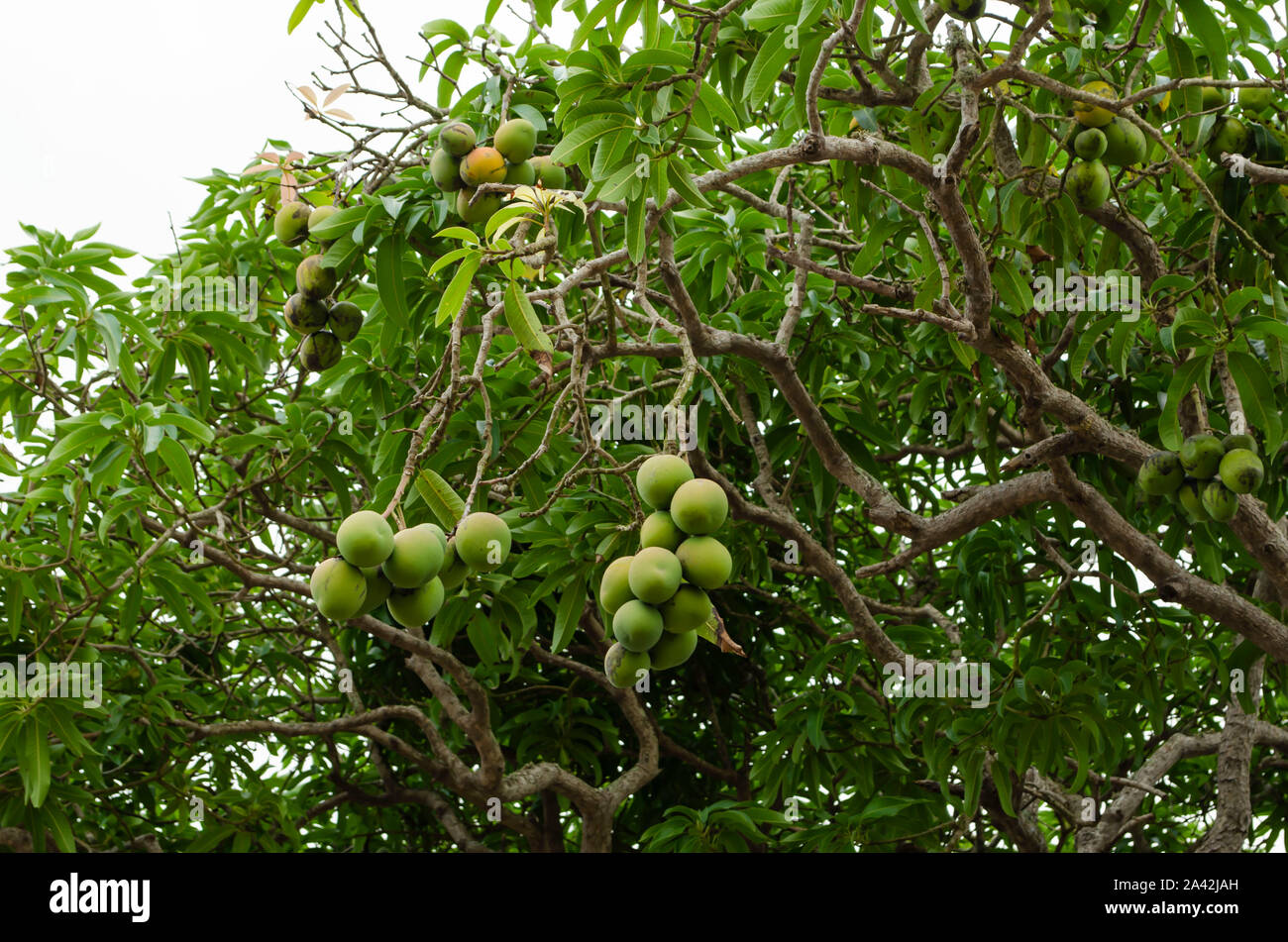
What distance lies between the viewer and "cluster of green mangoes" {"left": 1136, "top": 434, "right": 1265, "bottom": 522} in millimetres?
2824

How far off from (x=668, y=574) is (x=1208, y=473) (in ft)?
6.55

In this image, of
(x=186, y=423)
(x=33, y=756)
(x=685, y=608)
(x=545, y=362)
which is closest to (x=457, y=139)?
(x=545, y=362)

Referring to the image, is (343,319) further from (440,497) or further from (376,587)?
(376,587)

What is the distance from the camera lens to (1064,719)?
356 cm

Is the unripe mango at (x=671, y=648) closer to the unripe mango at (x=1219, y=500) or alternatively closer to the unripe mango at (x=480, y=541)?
the unripe mango at (x=480, y=541)

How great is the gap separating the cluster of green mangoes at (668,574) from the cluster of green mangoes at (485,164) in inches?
31.4

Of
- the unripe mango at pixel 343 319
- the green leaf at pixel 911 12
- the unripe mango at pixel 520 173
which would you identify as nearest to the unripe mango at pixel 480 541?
the unripe mango at pixel 520 173

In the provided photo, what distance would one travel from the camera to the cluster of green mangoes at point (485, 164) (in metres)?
2.23

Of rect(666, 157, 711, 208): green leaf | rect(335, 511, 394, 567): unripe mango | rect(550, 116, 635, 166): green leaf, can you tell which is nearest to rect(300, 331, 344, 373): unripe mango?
rect(550, 116, 635, 166): green leaf

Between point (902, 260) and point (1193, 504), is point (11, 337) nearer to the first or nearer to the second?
point (902, 260)

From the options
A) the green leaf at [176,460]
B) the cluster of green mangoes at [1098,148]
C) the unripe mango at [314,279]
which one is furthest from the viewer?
the green leaf at [176,460]

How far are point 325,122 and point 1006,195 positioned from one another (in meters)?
1.78

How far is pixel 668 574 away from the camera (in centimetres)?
158

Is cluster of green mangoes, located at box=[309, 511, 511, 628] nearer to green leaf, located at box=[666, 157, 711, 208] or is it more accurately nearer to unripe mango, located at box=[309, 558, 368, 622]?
unripe mango, located at box=[309, 558, 368, 622]
